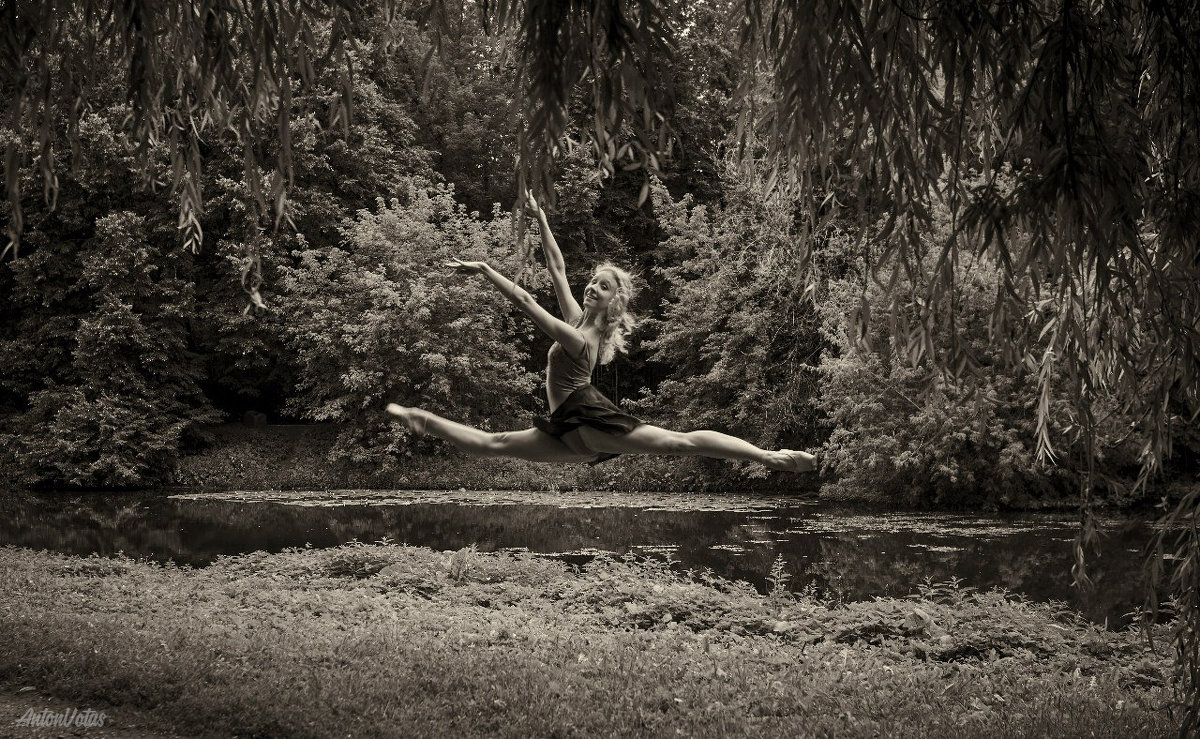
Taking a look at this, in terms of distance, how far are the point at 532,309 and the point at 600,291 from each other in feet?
2.11

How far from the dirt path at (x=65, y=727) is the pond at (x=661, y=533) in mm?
6639

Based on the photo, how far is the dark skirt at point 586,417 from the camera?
4.06 m

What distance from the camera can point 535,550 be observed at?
1433 centimetres

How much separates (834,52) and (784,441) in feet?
71.9

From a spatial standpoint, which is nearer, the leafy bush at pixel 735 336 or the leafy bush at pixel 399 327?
the leafy bush at pixel 735 336

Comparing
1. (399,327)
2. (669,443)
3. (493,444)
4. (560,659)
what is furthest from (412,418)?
(399,327)

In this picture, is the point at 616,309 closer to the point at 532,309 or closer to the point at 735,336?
the point at 532,309

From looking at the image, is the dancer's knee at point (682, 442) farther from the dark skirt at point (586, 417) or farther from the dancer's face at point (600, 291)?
A: the dancer's face at point (600, 291)

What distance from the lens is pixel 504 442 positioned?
4.23 m

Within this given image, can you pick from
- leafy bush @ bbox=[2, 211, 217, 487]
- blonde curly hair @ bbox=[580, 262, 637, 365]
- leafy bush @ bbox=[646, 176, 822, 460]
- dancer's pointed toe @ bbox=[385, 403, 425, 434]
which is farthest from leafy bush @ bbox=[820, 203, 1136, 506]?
leafy bush @ bbox=[2, 211, 217, 487]

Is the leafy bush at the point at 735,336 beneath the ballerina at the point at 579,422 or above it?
above

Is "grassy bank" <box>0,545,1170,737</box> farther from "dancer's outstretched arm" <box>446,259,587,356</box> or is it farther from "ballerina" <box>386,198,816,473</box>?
"dancer's outstretched arm" <box>446,259,587,356</box>

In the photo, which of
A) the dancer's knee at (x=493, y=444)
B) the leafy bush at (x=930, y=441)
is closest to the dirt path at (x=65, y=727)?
the dancer's knee at (x=493, y=444)

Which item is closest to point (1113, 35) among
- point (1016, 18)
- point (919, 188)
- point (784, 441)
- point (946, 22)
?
point (1016, 18)
